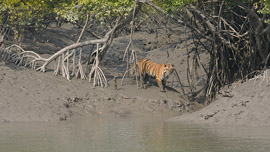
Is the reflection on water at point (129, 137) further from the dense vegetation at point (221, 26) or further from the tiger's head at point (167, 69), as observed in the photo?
the tiger's head at point (167, 69)

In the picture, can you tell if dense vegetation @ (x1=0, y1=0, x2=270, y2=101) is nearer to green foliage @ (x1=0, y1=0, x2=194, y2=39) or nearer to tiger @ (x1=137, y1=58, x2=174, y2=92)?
green foliage @ (x1=0, y1=0, x2=194, y2=39)

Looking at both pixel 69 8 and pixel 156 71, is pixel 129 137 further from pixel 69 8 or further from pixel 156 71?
pixel 156 71

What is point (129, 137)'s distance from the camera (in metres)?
9.30

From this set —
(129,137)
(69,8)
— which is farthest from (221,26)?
(129,137)

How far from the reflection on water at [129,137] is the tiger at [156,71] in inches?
196

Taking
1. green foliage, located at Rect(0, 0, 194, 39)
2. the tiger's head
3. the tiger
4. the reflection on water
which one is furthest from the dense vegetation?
the reflection on water

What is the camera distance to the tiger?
1681 centimetres

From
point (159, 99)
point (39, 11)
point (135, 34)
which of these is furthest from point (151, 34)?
point (159, 99)

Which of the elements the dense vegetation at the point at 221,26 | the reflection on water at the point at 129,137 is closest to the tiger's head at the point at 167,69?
the dense vegetation at the point at 221,26

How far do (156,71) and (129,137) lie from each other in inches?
315

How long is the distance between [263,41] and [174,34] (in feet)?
47.6

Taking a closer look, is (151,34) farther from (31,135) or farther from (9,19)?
(31,135)

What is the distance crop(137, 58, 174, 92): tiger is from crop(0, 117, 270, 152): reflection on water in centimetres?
498

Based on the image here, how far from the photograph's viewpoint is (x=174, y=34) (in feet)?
94.5
